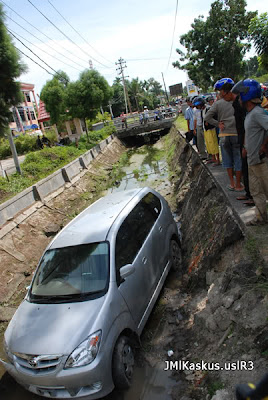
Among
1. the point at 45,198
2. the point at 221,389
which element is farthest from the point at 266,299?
the point at 45,198

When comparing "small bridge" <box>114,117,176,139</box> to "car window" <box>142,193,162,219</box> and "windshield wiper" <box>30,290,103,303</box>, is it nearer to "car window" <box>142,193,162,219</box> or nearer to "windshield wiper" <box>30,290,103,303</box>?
"car window" <box>142,193,162,219</box>

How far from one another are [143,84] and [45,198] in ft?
257

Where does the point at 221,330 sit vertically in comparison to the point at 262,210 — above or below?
below

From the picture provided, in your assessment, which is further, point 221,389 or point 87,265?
point 87,265

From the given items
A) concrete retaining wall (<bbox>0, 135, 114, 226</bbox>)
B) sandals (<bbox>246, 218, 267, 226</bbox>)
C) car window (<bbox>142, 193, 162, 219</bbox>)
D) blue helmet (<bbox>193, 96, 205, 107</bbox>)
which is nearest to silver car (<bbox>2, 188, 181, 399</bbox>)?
car window (<bbox>142, 193, 162, 219</bbox>)

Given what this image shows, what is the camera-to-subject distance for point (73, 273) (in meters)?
4.38

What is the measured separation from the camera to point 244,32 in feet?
89.7

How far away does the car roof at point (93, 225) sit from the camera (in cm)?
474

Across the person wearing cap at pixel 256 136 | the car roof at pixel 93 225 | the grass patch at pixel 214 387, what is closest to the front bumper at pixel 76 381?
the grass patch at pixel 214 387

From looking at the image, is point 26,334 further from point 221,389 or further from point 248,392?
point 248,392

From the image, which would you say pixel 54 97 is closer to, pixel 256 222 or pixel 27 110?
pixel 256 222

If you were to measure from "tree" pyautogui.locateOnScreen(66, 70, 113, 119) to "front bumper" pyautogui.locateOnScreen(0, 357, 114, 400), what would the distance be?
24.5 meters

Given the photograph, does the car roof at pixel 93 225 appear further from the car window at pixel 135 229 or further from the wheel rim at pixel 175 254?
the wheel rim at pixel 175 254

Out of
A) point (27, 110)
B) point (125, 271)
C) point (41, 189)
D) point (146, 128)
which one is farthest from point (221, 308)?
point (27, 110)
